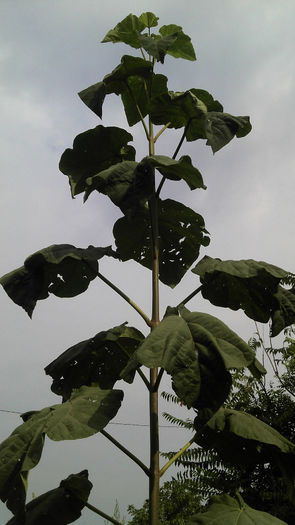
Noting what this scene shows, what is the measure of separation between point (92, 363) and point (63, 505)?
637mm

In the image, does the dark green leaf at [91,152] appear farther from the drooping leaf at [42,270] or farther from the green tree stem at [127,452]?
the green tree stem at [127,452]

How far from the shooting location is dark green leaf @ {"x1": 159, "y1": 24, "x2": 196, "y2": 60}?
8.46 feet

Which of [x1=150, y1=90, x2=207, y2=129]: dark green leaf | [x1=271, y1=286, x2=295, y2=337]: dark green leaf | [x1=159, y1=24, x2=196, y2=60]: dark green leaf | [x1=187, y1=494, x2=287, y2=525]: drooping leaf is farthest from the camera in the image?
[x1=159, y1=24, x2=196, y2=60]: dark green leaf

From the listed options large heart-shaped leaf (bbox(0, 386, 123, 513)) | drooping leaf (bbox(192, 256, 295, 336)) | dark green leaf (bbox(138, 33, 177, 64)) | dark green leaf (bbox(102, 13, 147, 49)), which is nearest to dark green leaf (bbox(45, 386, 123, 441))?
large heart-shaped leaf (bbox(0, 386, 123, 513))

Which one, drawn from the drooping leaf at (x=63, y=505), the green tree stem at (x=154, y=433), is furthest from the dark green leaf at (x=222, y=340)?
the drooping leaf at (x=63, y=505)

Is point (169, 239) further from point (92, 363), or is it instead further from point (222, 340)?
point (222, 340)

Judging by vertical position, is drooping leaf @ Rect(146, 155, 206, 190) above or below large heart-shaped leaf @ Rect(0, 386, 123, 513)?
above

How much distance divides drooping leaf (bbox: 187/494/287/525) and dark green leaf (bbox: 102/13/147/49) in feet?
7.42

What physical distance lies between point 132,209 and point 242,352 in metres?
0.68

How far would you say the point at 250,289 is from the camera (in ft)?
6.79

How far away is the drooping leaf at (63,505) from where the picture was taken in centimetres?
176

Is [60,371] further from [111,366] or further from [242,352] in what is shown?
[242,352]

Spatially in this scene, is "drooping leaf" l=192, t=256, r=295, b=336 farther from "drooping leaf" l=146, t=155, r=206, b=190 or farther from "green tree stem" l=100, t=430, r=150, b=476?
"green tree stem" l=100, t=430, r=150, b=476

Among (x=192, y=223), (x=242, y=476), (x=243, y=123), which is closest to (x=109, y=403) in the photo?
(x=192, y=223)
